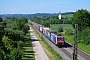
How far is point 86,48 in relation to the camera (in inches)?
2351

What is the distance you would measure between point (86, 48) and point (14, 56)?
2960 cm

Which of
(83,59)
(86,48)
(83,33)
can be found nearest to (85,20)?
(83,33)

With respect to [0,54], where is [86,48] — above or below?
below

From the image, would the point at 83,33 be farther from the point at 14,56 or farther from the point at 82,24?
the point at 14,56

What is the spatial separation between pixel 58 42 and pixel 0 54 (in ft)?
106

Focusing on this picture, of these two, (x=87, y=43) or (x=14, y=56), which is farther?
(x=87, y=43)

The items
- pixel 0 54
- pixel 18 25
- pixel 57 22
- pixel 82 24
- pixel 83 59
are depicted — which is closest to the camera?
pixel 0 54

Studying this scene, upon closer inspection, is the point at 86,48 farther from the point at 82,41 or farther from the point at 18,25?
the point at 18,25

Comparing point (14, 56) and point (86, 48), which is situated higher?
point (14, 56)

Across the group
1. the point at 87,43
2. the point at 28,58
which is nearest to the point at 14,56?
the point at 28,58

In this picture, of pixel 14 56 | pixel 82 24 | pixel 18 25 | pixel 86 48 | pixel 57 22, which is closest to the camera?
pixel 14 56

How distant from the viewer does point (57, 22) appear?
604ft

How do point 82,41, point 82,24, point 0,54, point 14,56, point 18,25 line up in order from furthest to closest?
point 18,25
point 82,24
point 82,41
point 14,56
point 0,54

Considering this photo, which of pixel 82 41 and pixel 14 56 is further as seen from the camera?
pixel 82 41
